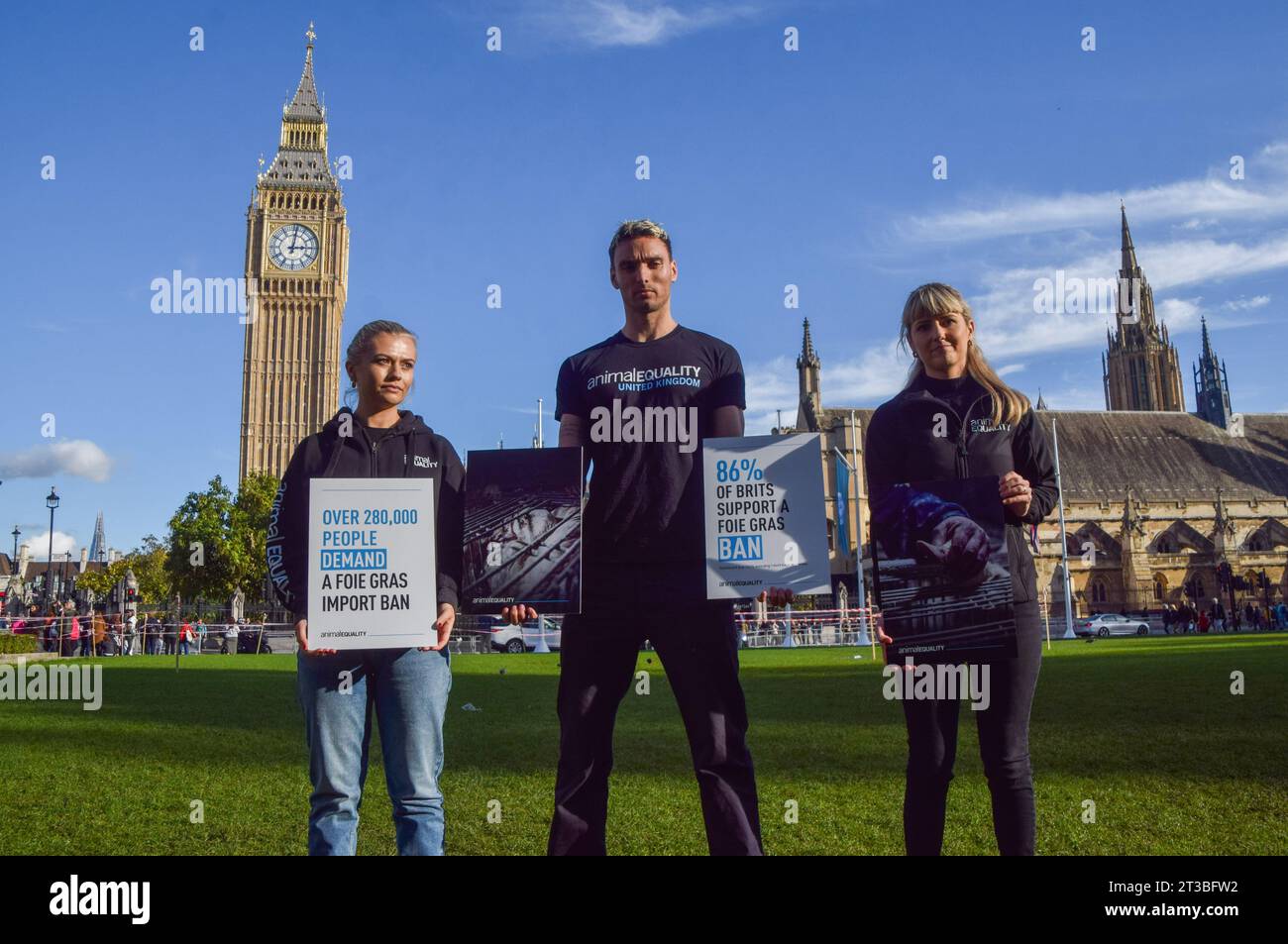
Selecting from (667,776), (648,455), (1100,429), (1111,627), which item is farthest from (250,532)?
(1100,429)

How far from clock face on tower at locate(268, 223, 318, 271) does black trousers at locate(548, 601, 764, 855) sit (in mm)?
89513

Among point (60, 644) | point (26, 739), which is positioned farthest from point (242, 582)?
point (26, 739)

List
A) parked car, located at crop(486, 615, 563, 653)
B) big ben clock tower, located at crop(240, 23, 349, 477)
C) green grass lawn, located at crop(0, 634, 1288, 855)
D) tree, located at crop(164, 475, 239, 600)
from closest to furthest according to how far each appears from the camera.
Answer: green grass lawn, located at crop(0, 634, 1288, 855), parked car, located at crop(486, 615, 563, 653), tree, located at crop(164, 475, 239, 600), big ben clock tower, located at crop(240, 23, 349, 477)

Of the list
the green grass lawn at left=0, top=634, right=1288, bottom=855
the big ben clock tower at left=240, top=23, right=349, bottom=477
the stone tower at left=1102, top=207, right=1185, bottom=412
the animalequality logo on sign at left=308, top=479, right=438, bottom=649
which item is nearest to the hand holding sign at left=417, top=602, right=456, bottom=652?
the animalequality logo on sign at left=308, top=479, right=438, bottom=649

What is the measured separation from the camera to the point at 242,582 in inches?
2240

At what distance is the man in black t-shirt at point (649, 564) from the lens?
12.3 ft

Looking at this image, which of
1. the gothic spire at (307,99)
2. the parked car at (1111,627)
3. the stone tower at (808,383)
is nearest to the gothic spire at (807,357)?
the stone tower at (808,383)

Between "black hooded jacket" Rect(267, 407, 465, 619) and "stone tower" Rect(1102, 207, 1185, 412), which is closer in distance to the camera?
"black hooded jacket" Rect(267, 407, 465, 619)

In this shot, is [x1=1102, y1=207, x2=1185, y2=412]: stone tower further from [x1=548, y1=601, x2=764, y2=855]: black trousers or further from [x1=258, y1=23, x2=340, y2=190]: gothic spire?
[x1=548, y1=601, x2=764, y2=855]: black trousers

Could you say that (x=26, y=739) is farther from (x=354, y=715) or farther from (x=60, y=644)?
(x=60, y=644)

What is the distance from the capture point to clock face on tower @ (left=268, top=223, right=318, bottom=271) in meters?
85.6

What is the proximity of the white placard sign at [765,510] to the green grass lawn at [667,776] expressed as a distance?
181cm

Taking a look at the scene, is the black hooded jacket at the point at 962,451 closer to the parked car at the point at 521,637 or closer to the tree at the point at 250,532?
the parked car at the point at 521,637

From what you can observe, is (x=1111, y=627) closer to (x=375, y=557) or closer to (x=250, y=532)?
(x=250, y=532)
